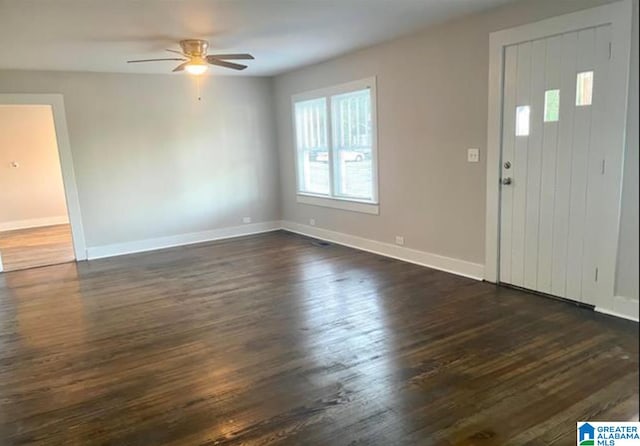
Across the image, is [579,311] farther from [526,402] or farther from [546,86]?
[546,86]

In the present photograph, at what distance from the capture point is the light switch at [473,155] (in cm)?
420

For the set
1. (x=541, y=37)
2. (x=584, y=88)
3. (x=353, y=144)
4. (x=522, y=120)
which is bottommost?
(x=353, y=144)

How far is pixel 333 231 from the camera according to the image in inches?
253

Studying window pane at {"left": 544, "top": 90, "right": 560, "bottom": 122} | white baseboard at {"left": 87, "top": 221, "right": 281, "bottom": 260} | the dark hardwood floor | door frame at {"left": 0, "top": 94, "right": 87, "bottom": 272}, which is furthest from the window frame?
door frame at {"left": 0, "top": 94, "right": 87, "bottom": 272}

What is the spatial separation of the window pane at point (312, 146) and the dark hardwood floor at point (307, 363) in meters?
2.33

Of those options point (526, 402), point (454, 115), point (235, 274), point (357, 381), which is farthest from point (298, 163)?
point (526, 402)

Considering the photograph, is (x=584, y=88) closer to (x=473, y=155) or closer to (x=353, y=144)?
(x=473, y=155)

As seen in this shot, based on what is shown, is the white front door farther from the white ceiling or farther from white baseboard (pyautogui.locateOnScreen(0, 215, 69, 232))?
white baseboard (pyautogui.locateOnScreen(0, 215, 69, 232))

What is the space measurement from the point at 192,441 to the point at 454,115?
3639 millimetres

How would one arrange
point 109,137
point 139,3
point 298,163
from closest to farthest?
point 139,3, point 109,137, point 298,163

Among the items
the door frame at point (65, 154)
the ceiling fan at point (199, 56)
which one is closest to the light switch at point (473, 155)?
the ceiling fan at point (199, 56)

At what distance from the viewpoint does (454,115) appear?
4371 mm

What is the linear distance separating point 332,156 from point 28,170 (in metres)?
6.27

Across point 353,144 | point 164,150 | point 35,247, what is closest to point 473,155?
→ point 353,144
